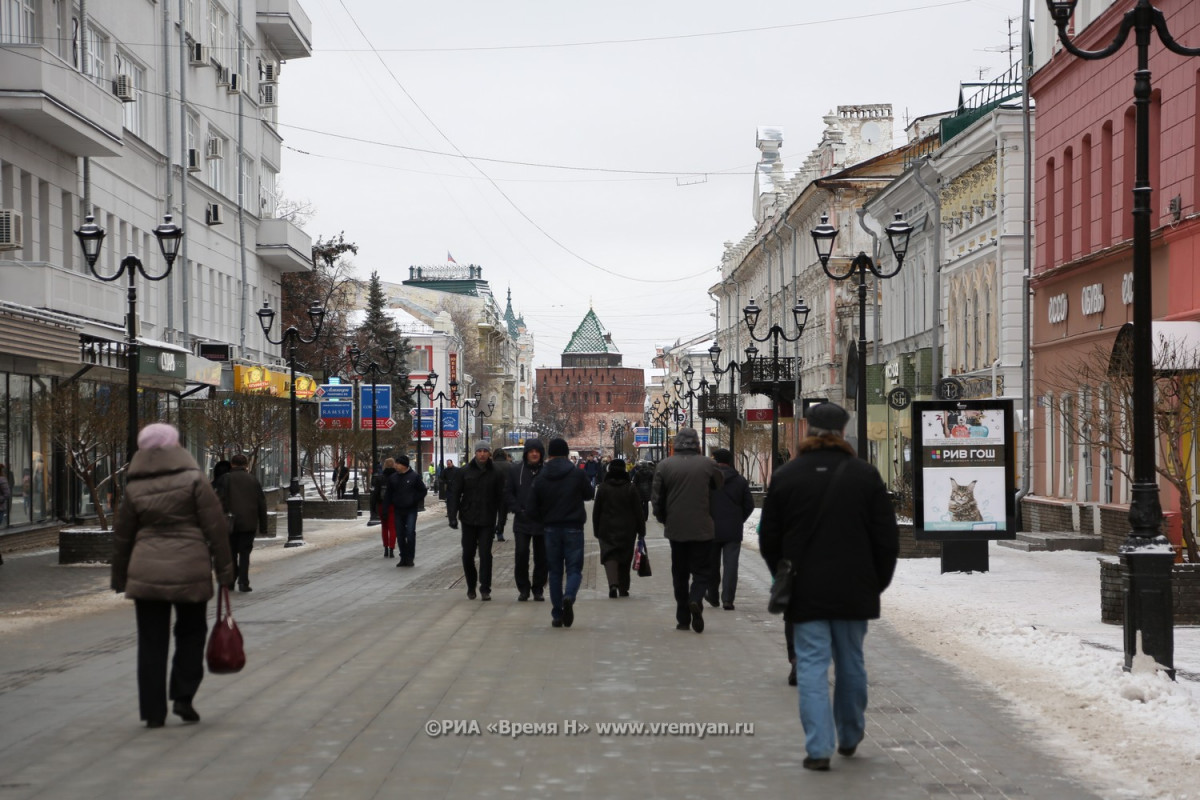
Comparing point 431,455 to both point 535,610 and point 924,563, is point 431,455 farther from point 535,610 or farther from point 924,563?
point 535,610

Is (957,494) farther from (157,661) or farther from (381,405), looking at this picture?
(381,405)

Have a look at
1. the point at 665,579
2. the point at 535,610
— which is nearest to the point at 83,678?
the point at 535,610

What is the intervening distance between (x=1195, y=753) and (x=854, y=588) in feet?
6.48

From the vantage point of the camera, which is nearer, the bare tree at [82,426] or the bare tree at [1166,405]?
the bare tree at [1166,405]

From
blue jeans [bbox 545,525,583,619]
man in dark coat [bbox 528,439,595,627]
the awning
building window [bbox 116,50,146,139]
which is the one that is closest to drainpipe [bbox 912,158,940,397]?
building window [bbox 116,50,146,139]

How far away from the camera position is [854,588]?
7930mm

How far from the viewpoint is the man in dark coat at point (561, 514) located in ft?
50.1

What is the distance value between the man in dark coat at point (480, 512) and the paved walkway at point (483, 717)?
4.71 ft

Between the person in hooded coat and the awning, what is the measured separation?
5.40 metres

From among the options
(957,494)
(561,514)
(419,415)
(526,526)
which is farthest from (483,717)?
(419,415)

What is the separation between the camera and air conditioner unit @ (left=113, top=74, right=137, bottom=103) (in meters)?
35.4

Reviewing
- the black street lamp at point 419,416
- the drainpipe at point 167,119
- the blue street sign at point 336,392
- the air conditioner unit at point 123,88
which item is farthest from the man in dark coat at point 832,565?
the blue street sign at point 336,392

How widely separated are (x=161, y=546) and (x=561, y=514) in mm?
6721

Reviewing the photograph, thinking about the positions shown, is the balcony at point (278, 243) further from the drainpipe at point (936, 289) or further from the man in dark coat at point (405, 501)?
the man in dark coat at point (405, 501)
